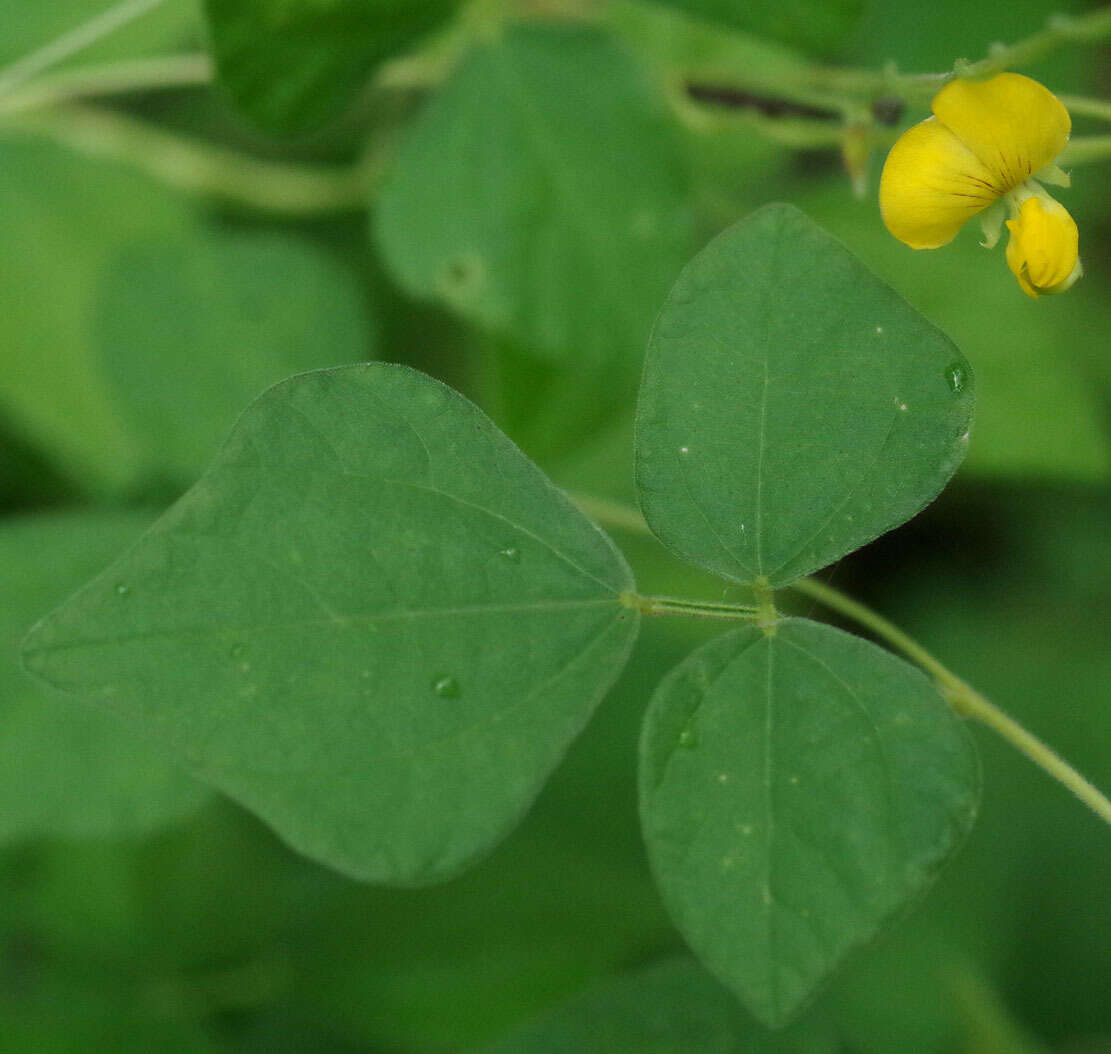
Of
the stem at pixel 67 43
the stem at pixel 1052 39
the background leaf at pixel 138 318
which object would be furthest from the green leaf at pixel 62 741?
the stem at pixel 1052 39

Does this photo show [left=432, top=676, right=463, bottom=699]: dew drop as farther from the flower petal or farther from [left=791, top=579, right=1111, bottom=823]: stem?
the flower petal

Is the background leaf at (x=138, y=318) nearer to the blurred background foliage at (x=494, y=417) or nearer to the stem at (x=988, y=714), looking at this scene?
the blurred background foliage at (x=494, y=417)

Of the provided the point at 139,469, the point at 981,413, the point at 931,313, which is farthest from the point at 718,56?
the point at 139,469

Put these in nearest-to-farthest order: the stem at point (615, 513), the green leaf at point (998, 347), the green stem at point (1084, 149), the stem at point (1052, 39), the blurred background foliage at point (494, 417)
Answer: the stem at point (1052, 39)
the green stem at point (1084, 149)
the stem at point (615, 513)
the blurred background foliage at point (494, 417)
the green leaf at point (998, 347)

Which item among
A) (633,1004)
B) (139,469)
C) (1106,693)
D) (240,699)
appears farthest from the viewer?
(1106,693)

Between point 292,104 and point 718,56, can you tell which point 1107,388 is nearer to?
point 718,56

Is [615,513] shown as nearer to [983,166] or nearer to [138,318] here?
[983,166]

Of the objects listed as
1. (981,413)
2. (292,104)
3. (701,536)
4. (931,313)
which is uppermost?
(292,104)
